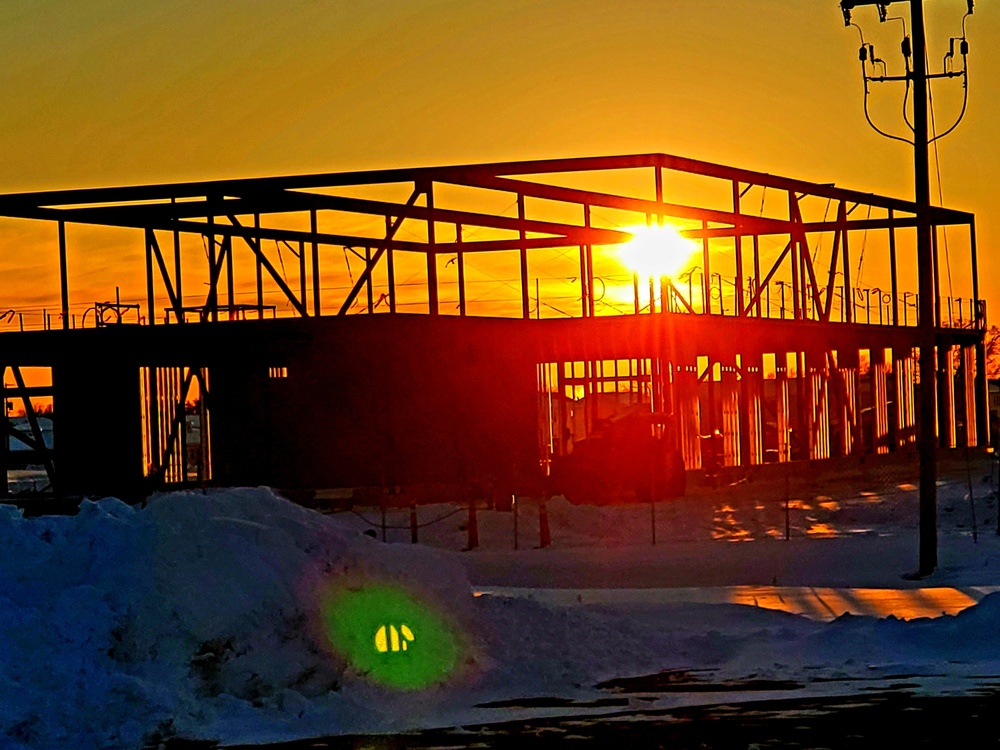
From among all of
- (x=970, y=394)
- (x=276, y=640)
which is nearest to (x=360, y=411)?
(x=970, y=394)

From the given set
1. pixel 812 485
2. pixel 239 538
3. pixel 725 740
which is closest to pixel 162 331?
pixel 812 485

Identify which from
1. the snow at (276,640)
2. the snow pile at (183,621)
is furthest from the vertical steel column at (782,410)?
the snow pile at (183,621)

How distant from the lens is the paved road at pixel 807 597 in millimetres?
19969

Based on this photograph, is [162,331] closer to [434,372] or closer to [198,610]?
[434,372]

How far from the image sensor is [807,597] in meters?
21.3

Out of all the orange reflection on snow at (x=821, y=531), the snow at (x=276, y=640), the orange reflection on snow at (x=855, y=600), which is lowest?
the orange reflection on snow at (x=821, y=531)

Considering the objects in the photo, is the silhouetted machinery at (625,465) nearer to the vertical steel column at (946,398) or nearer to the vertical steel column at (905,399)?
the vertical steel column at (946,398)

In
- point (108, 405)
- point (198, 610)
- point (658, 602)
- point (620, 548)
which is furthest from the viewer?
point (108, 405)

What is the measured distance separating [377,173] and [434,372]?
604 cm

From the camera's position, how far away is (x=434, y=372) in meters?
43.5

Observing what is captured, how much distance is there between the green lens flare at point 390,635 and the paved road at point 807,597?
445 centimetres

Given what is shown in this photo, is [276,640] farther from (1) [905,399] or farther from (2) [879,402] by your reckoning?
(1) [905,399]

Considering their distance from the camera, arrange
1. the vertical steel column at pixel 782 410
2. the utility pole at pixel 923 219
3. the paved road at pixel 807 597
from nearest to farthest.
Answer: the paved road at pixel 807 597
the utility pole at pixel 923 219
the vertical steel column at pixel 782 410

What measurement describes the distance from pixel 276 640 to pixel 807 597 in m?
8.71
